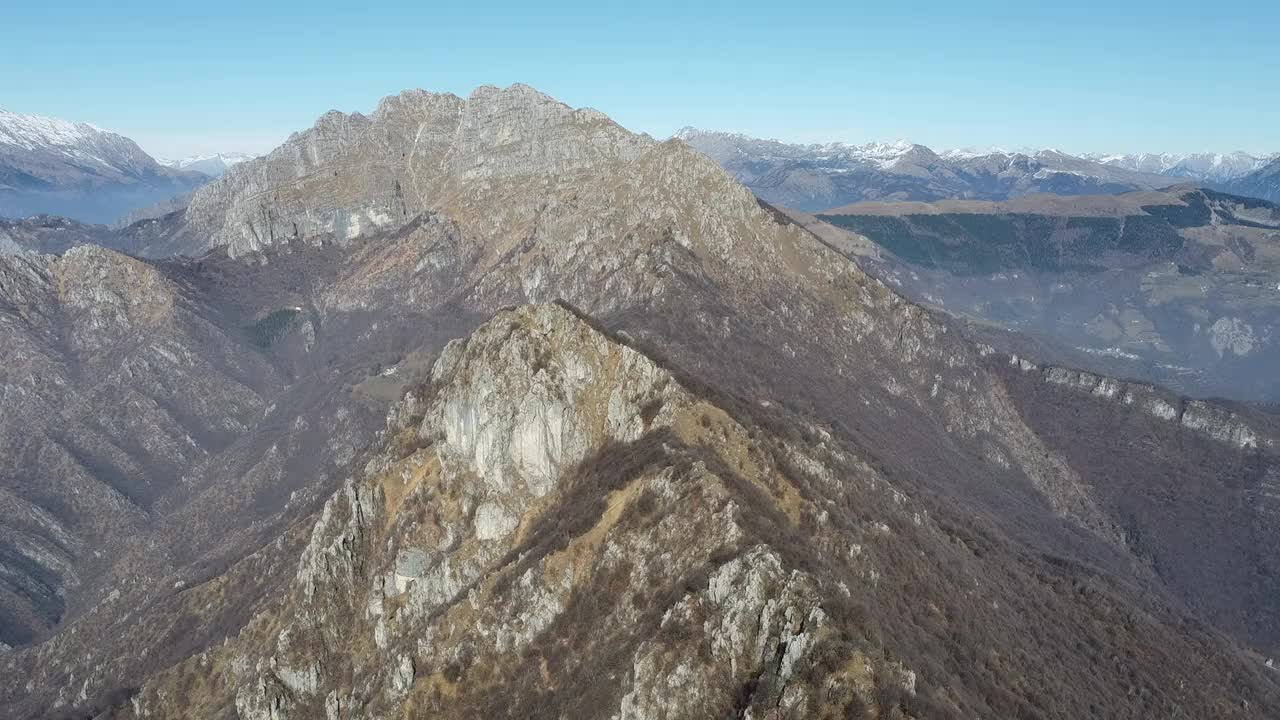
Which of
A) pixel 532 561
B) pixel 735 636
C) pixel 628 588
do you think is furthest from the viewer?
pixel 532 561

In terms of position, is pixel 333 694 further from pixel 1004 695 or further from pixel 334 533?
pixel 1004 695

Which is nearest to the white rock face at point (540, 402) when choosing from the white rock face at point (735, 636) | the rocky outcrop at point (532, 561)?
the rocky outcrop at point (532, 561)

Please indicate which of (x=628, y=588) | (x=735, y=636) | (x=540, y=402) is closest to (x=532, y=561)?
(x=628, y=588)

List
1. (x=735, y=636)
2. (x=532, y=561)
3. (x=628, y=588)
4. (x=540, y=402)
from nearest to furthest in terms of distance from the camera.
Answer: (x=735, y=636) → (x=628, y=588) → (x=532, y=561) → (x=540, y=402)

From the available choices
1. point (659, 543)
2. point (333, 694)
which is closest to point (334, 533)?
point (333, 694)

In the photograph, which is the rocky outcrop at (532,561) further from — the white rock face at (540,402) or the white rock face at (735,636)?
the white rock face at (540,402)

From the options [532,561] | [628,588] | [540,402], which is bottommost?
[532,561]

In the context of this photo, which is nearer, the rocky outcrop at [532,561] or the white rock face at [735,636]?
the white rock face at [735,636]

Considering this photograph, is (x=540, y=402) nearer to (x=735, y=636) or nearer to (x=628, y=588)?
(x=628, y=588)

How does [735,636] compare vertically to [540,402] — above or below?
below

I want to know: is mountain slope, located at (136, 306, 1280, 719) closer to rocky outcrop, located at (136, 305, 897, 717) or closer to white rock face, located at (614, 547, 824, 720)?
white rock face, located at (614, 547, 824, 720)

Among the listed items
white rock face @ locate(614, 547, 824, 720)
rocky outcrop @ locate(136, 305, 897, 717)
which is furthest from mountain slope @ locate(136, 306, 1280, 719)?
rocky outcrop @ locate(136, 305, 897, 717)
